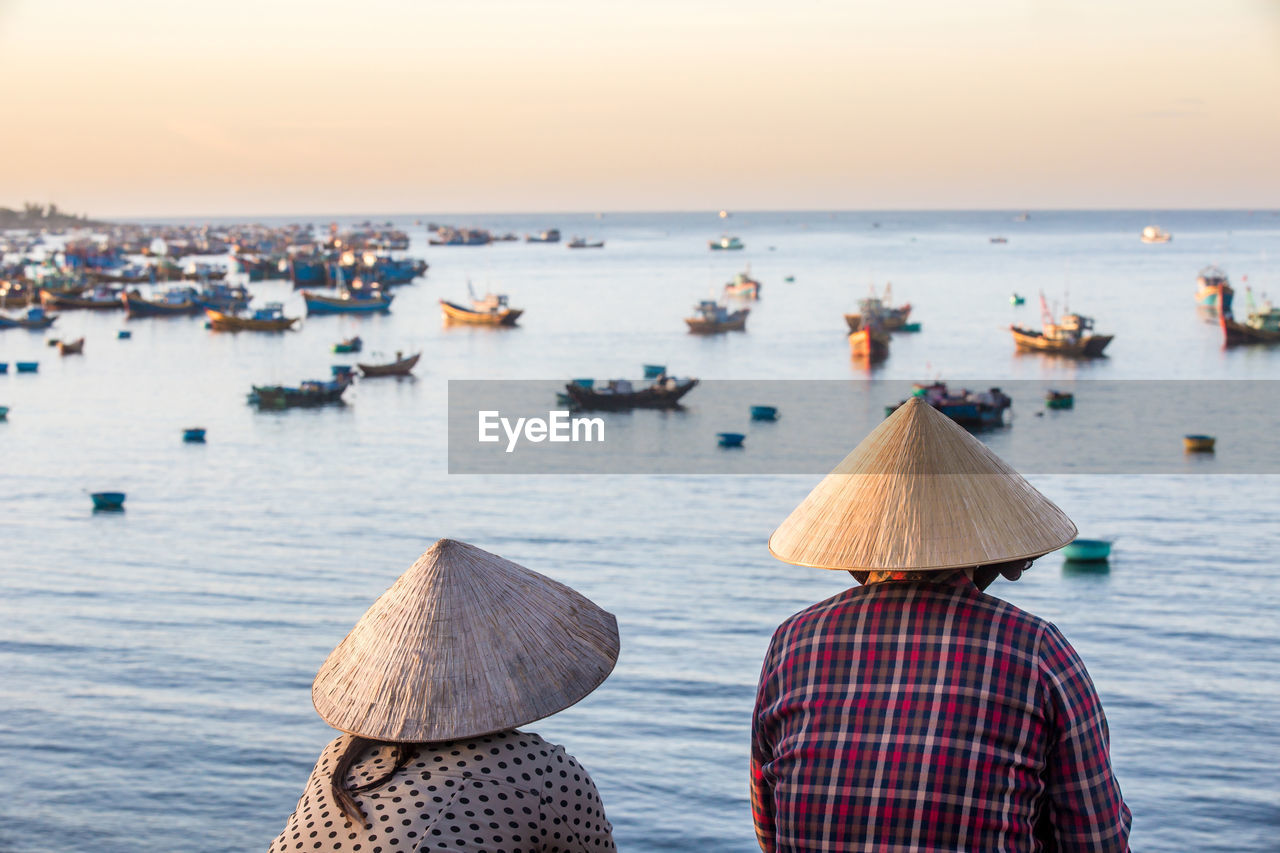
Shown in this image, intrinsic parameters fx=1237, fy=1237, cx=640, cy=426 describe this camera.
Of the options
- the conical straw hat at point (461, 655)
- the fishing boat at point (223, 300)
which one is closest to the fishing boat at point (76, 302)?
the fishing boat at point (223, 300)

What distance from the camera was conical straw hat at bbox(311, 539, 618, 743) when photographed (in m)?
2.02

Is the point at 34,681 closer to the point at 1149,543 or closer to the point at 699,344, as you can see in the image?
the point at 1149,543

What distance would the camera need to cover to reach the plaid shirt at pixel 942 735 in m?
1.71

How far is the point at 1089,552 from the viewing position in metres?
18.6

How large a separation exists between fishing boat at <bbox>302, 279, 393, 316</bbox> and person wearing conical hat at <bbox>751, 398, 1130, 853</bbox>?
6033 centimetres

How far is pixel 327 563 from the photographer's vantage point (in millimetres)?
19578

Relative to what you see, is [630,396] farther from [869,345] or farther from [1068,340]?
[1068,340]

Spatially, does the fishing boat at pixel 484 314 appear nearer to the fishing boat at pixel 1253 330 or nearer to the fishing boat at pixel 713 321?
the fishing boat at pixel 713 321

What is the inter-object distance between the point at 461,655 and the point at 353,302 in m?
65.1

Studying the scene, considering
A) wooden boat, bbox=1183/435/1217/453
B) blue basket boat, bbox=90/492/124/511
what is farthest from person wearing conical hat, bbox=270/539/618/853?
wooden boat, bbox=1183/435/1217/453

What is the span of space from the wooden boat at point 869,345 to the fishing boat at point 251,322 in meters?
24.8

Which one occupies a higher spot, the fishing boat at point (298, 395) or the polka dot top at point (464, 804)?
the polka dot top at point (464, 804)

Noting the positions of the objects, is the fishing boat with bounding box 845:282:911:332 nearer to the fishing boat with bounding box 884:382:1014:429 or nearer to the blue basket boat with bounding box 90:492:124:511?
the fishing boat with bounding box 884:382:1014:429

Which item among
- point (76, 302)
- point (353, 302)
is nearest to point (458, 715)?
point (353, 302)
